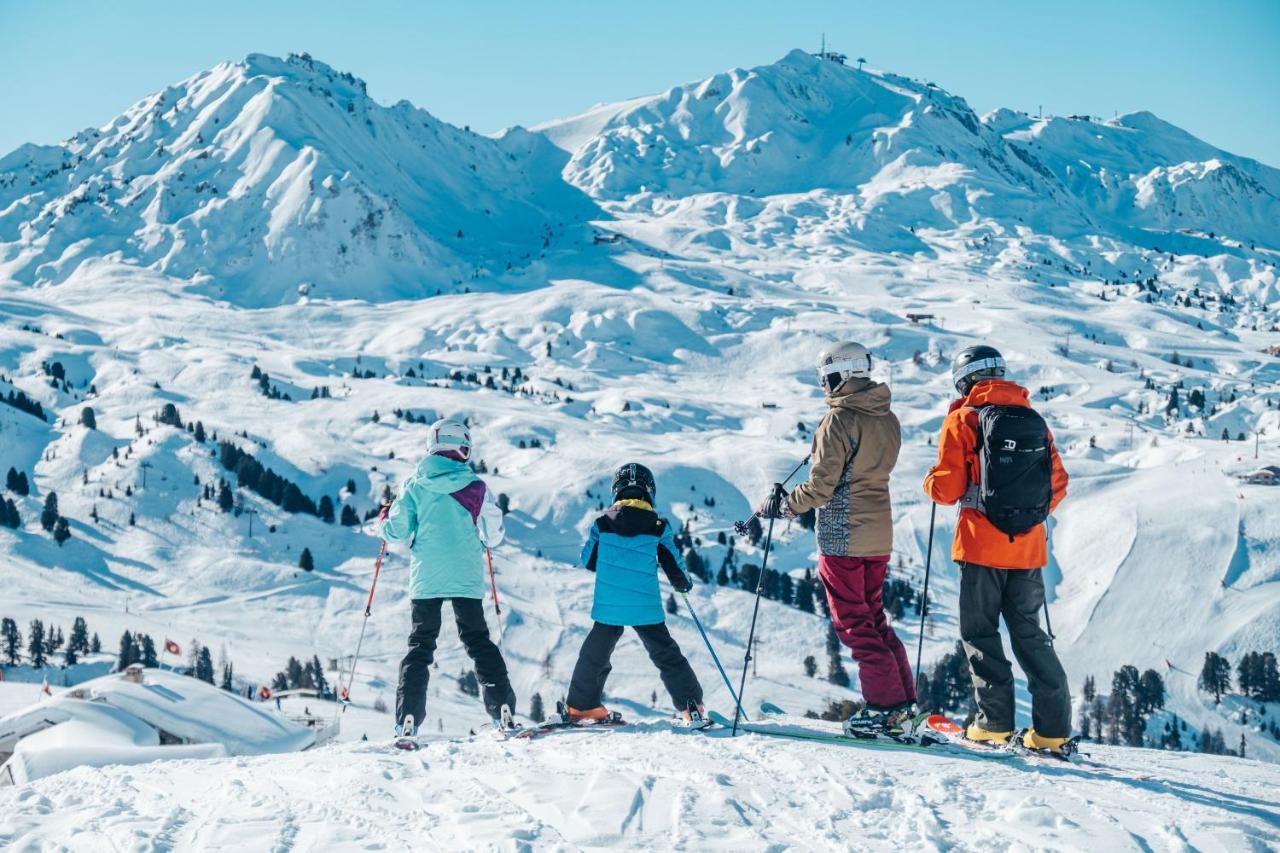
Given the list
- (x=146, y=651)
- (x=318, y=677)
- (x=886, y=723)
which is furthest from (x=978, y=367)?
(x=146, y=651)

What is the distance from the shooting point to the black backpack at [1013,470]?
7.46m

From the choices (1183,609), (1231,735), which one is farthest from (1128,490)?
(1231,735)

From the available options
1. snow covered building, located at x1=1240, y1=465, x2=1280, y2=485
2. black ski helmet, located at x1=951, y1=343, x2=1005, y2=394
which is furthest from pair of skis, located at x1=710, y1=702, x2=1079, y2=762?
snow covered building, located at x1=1240, y1=465, x2=1280, y2=485

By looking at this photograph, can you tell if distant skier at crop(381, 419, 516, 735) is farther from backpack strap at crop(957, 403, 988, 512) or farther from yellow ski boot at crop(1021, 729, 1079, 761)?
yellow ski boot at crop(1021, 729, 1079, 761)

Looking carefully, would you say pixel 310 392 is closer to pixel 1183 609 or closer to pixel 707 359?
pixel 707 359

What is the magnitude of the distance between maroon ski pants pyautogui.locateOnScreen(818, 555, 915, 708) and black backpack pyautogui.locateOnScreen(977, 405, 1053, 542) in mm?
1017

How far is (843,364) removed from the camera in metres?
7.99

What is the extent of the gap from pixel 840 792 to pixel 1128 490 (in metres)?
94.7

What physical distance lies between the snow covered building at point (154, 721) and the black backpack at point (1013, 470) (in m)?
10.0

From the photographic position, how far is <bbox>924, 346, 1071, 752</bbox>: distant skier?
747 centimetres

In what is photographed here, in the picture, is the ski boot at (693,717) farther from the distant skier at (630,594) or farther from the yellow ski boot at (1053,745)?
the yellow ski boot at (1053,745)

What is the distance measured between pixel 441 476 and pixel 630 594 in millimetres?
1867

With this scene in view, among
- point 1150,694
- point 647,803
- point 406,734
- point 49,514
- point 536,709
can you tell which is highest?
point 647,803

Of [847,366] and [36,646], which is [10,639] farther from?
[847,366]
